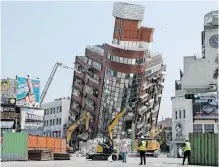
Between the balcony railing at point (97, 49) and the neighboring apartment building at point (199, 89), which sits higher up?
the balcony railing at point (97, 49)

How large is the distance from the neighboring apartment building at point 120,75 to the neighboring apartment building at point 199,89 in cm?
1298

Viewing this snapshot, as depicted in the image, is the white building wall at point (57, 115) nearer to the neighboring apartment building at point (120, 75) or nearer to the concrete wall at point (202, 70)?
the neighboring apartment building at point (120, 75)

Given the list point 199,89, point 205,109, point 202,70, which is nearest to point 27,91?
point 205,109

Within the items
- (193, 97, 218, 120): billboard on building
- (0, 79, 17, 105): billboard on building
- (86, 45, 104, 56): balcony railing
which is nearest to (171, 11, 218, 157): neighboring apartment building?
(193, 97, 218, 120): billboard on building

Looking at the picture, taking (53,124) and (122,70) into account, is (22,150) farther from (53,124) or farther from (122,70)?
(53,124)

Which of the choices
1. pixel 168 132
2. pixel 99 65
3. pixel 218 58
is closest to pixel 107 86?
pixel 99 65

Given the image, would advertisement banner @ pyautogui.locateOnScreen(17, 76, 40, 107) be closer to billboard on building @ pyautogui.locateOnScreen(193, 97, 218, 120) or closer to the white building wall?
billboard on building @ pyautogui.locateOnScreen(193, 97, 218, 120)

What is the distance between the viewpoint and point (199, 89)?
8994 centimetres

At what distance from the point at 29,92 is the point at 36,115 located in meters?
5.16

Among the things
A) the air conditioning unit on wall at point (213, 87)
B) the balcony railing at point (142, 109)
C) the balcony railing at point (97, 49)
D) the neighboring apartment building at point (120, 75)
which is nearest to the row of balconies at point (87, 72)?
→ the neighboring apartment building at point (120, 75)

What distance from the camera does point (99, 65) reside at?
346 ft

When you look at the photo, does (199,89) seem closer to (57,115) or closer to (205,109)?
(205,109)

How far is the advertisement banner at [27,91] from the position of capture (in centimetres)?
8619

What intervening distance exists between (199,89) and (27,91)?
3251 centimetres
